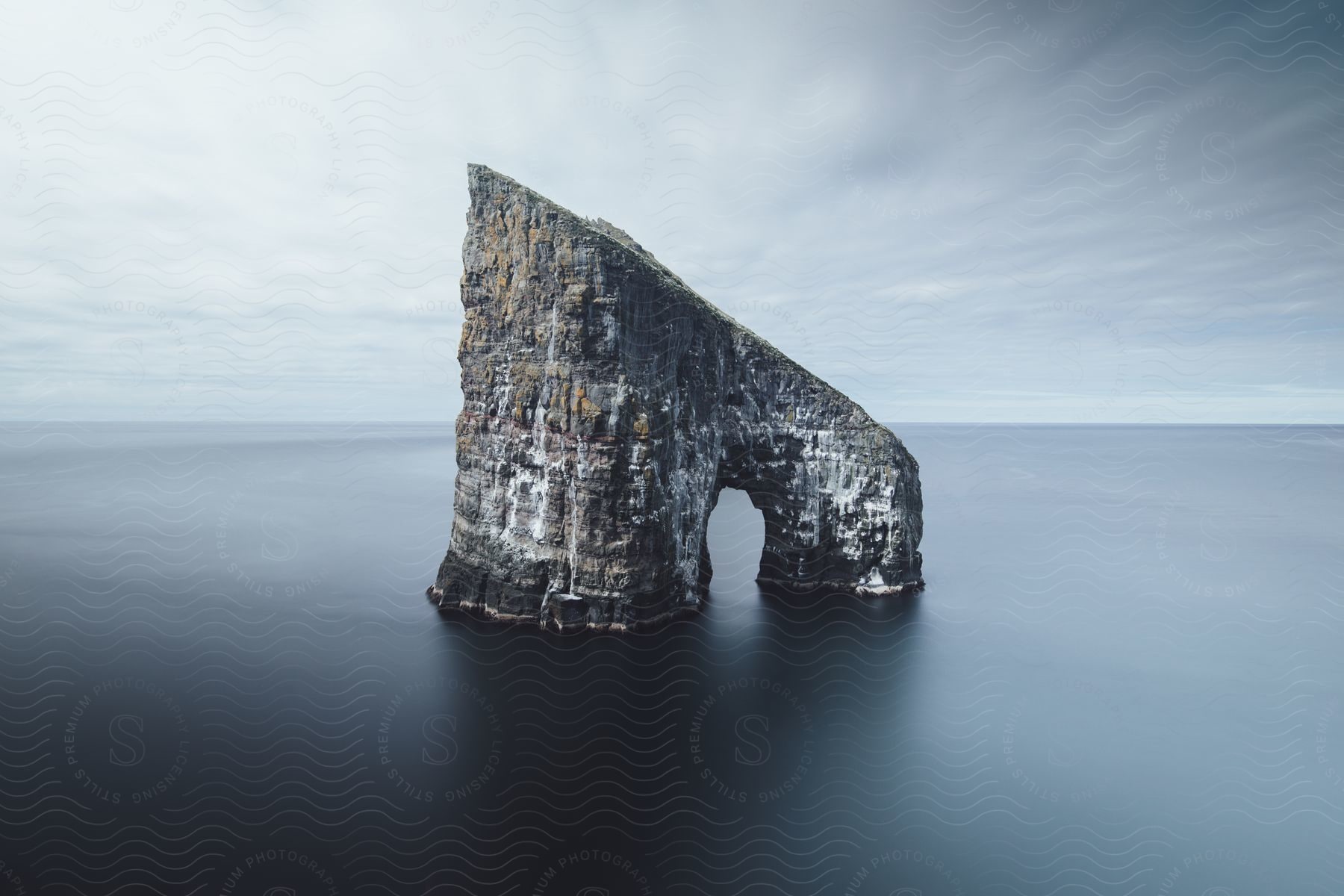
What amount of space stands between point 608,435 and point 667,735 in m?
10.7

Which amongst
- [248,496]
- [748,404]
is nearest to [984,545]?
[748,404]

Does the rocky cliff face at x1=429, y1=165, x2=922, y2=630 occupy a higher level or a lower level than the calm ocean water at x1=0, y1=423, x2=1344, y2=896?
higher

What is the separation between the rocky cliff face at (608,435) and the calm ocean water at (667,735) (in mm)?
2575

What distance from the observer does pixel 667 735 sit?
1697cm

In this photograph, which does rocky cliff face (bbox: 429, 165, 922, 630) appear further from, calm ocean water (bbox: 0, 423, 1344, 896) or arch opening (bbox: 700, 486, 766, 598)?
arch opening (bbox: 700, 486, 766, 598)

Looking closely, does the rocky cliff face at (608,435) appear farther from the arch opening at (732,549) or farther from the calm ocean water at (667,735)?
the arch opening at (732,549)

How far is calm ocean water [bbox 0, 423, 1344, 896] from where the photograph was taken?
1249 cm

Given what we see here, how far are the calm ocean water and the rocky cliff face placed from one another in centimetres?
257

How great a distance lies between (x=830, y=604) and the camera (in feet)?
86.6

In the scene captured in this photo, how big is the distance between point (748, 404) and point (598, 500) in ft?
28.6

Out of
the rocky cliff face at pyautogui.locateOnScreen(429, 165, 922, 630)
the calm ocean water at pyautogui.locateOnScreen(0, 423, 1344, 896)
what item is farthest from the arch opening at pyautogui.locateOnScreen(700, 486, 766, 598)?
the rocky cliff face at pyautogui.locateOnScreen(429, 165, 922, 630)

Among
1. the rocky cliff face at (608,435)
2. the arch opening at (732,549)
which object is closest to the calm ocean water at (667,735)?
the arch opening at (732,549)

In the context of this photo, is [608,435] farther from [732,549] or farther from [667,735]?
[732,549]

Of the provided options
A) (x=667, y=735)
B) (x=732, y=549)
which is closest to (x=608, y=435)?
(x=667, y=735)
